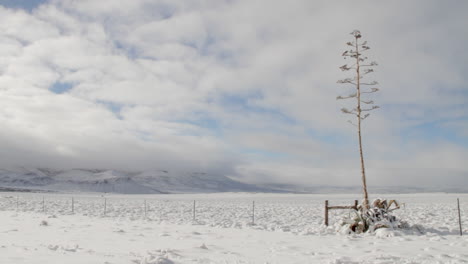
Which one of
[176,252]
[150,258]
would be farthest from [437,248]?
[150,258]

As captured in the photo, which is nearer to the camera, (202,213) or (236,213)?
(202,213)

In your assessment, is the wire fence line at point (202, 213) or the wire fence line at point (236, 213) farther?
the wire fence line at point (202, 213)

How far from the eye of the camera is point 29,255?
873cm

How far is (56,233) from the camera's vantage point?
46.1 ft

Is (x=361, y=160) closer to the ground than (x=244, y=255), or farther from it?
farther from it

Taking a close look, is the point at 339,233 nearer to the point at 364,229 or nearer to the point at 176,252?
the point at 364,229

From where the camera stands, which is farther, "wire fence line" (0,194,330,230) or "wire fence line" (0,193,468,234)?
"wire fence line" (0,194,330,230)

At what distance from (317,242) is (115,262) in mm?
7219

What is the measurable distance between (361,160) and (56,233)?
14593 millimetres

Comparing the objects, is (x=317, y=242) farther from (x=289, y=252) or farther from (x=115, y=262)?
(x=115, y=262)

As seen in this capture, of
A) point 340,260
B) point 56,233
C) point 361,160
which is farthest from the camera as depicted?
point 361,160

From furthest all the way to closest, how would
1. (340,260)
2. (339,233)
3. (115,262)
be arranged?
(339,233) → (340,260) → (115,262)

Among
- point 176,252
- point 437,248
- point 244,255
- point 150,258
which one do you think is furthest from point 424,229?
point 150,258

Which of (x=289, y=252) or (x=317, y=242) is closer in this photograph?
(x=289, y=252)
